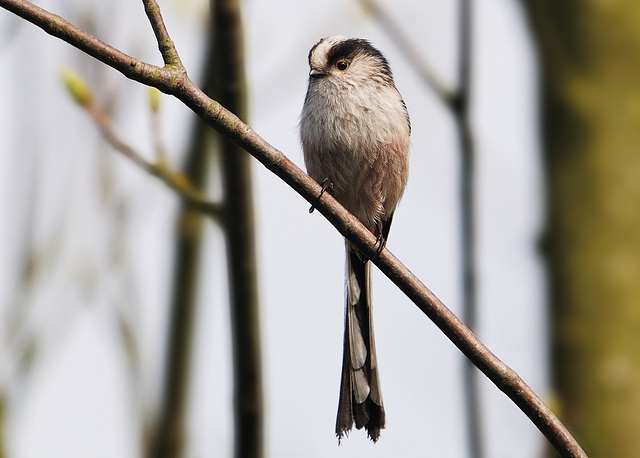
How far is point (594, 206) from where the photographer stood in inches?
173

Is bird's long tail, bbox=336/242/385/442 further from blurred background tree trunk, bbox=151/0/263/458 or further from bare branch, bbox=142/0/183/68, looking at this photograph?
bare branch, bbox=142/0/183/68

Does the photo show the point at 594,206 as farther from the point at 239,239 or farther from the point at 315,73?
the point at 239,239

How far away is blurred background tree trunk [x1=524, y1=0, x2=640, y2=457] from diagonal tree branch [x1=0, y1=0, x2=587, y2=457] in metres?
1.99

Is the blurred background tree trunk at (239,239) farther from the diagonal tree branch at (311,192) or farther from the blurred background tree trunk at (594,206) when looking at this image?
the blurred background tree trunk at (594,206)

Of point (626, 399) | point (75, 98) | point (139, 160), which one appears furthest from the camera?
point (626, 399)

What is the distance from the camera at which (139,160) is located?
3018 millimetres

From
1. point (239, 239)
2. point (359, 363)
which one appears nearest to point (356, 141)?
point (359, 363)

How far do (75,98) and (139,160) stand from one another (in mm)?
586

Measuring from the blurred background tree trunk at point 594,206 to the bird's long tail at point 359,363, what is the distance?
1.08m

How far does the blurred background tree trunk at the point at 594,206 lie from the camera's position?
4.11 metres

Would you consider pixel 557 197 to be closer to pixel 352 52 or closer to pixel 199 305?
pixel 352 52

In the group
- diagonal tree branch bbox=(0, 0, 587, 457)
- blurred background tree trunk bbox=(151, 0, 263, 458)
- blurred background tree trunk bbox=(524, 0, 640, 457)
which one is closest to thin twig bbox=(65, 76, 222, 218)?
blurred background tree trunk bbox=(151, 0, 263, 458)

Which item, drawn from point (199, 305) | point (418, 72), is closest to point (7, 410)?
point (199, 305)

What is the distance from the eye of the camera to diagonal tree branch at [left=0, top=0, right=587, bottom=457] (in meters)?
1.90
